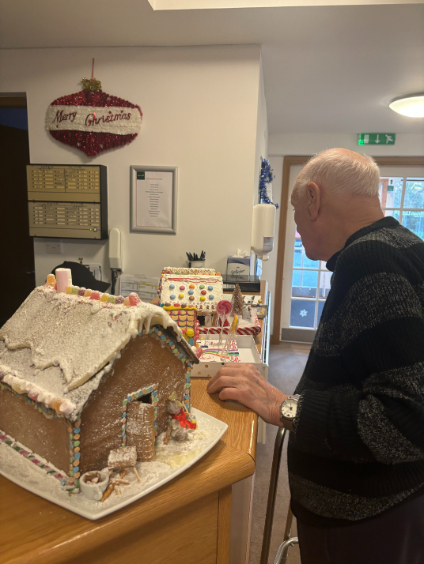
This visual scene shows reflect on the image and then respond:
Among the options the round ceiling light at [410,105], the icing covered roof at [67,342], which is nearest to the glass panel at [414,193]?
the round ceiling light at [410,105]

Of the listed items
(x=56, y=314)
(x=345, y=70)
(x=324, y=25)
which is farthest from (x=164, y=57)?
(x=56, y=314)

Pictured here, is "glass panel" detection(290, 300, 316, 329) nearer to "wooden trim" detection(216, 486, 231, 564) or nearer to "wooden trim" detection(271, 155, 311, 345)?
"wooden trim" detection(271, 155, 311, 345)

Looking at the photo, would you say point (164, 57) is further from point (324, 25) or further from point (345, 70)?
point (345, 70)

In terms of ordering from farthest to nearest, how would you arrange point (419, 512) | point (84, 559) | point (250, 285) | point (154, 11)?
point (250, 285) < point (154, 11) < point (419, 512) < point (84, 559)

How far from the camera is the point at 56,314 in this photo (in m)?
0.81

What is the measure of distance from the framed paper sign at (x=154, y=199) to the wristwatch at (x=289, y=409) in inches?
83.9

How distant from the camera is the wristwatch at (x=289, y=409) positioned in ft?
2.93

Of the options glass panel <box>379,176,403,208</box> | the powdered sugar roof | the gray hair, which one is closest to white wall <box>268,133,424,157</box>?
glass panel <box>379,176,403,208</box>

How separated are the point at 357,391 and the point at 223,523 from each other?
1.30 feet

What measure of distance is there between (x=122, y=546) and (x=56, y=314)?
0.44m

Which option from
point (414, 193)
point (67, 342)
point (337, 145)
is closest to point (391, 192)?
point (414, 193)

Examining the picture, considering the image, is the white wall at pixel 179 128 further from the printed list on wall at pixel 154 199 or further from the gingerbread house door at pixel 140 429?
the gingerbread house door at pixel 140 429

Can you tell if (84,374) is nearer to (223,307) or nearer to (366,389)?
(366,389)

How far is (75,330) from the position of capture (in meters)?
0.75
